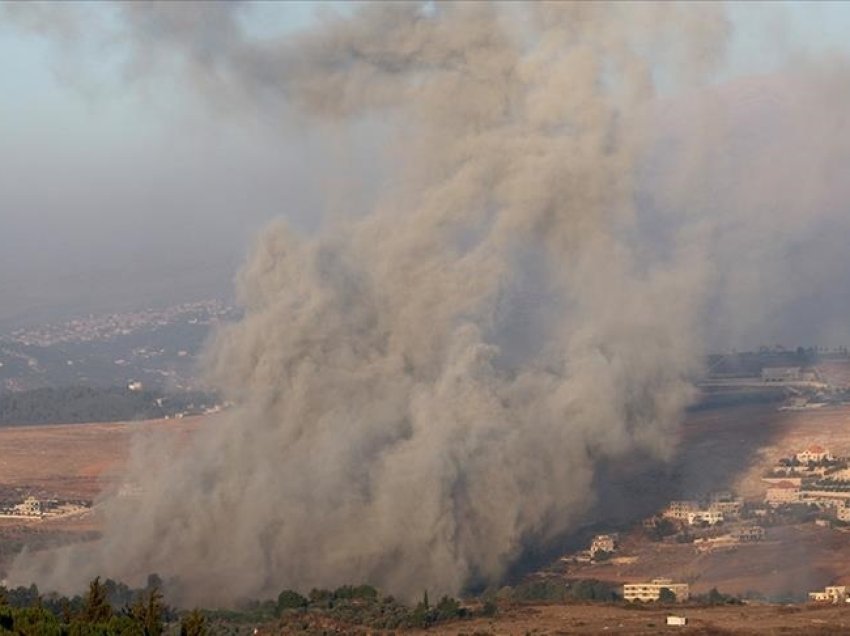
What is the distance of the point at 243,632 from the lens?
39656 millimetres

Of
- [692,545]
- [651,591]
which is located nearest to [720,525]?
[692,545]

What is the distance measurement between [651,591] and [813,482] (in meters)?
16.6

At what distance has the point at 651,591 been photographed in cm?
4578

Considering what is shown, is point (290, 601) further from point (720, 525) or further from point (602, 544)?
point (720, 525)

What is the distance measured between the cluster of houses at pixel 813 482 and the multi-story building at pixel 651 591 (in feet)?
31.1

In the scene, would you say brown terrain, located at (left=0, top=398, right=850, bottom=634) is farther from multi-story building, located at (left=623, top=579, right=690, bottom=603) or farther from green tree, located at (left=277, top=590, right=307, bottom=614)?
green tree, located at (left=277, top=590, right=307, bottom=614)

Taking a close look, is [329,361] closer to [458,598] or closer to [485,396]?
[485,396]

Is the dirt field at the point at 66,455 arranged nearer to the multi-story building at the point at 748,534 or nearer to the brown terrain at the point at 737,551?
the brown terrain at the point at 737,551

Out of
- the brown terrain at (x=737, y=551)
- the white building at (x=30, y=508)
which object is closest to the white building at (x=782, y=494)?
the brown terrain at (x=737, y=551)

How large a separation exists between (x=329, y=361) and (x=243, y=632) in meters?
11.3

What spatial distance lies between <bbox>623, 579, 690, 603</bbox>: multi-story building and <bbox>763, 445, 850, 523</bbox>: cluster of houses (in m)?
9.47

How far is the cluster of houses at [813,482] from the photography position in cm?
5778

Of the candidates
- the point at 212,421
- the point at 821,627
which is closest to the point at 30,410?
the point at 212,421

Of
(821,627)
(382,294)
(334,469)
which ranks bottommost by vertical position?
(821,627)
